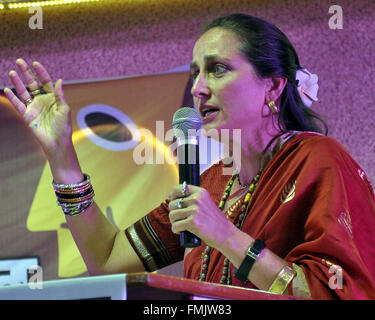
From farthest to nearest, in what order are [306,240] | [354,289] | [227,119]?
[227,119] → [306,240] → [354,289]

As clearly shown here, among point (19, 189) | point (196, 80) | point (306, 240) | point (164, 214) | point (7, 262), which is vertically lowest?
point (7, 262)

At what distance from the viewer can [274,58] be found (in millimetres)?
1593

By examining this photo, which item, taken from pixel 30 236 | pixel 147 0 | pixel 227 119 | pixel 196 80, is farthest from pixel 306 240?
pixel 147 0

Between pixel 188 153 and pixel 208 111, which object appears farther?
pixel 208 111

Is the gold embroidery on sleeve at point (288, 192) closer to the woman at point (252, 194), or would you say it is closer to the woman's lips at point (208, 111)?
the woman at point (252, 194)

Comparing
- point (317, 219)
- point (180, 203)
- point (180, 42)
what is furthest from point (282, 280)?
point (180, 42)

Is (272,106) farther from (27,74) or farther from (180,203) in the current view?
(27,74)

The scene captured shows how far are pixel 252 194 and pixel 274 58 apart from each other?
428mm

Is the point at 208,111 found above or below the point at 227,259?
above

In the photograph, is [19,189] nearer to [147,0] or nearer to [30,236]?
[30,236]
